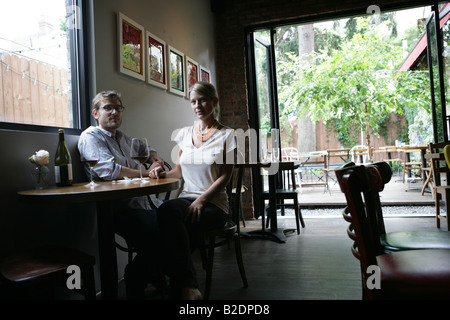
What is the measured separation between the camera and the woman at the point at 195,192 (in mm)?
1616

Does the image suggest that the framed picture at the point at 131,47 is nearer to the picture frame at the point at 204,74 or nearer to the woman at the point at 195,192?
the woman at the point at 195,192

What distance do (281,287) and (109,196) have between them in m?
1.43

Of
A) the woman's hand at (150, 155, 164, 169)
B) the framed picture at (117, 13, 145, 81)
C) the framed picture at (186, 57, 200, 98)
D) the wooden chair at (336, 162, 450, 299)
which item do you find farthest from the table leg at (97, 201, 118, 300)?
the framed picture at (186, 57, 200, 98)

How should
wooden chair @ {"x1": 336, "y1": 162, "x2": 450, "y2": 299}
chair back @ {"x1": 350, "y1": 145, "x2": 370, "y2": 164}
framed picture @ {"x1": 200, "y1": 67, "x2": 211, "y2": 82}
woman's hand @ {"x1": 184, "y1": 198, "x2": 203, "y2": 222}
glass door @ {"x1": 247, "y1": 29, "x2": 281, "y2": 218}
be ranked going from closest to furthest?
wooden chair @ {"x1": 336, "y1": 162, "x2": 450, "y2": 299}
woman's hand @ {"x1": 184, "y1": 198, "x2": 203, "y2": 222}
framed picture @ {"x1": 200, "y1": 67, "x2": 211, "y2": 82}
glass door @ {"x1": 247, "y1": 29, "x2": 281, "y2": 218}
chair back @ {"x1": 350, "y1": 145, "x2": 370, "y2": 164}

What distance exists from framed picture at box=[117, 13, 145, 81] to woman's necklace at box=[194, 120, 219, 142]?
88 cm

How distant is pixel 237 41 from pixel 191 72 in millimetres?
1254

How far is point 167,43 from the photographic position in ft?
11.5

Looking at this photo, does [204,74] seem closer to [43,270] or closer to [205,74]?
[205,74]

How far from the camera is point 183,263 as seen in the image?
5.26ft

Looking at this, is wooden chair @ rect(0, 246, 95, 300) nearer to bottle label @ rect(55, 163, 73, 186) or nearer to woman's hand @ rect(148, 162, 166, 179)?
bottle label @ rect(55, 163, 73, 186)

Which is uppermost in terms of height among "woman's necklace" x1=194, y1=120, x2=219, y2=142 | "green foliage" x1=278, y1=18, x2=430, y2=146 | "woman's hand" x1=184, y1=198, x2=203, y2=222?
"green foliage" x1=278, y1=18, x2=430, y2=146

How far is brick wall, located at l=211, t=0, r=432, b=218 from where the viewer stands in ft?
15.6

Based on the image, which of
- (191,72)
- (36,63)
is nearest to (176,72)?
(191,72)
